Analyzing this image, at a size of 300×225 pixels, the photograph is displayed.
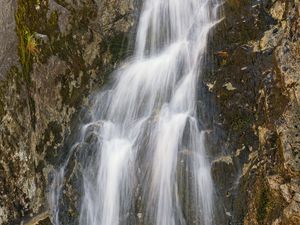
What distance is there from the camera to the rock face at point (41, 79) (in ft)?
33.6

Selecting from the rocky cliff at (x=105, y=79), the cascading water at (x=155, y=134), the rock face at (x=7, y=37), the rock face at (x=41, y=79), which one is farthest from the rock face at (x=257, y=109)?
the rock face at (x=7, y=37)

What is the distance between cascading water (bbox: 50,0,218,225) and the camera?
808cm

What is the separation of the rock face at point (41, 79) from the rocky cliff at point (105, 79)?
2cm

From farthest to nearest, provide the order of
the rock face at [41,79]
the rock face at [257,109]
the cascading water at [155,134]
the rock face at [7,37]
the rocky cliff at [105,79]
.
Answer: the rock face at [7,37] → the rock face at [41,79] → the cascading water at [155,134] → the rocky cliff at [105,79] → the rock face at [257,109]

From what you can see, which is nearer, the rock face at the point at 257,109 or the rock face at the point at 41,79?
the rock face at the point at 257,109

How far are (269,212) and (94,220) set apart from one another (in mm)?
3399

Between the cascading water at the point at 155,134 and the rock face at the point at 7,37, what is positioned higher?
the rock face at the point at 7,37

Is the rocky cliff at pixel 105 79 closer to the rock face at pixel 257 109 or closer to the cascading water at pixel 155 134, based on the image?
the rock face at pixel 257 109

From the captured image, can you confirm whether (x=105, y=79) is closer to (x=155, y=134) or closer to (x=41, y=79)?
(x=41, y=79)

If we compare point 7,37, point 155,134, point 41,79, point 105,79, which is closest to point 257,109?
point 155,134

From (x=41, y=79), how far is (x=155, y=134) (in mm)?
3147

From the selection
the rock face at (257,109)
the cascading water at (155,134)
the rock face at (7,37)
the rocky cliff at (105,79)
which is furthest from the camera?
the rock face at (7,37)

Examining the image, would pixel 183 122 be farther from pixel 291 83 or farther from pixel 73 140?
pixel 73 140

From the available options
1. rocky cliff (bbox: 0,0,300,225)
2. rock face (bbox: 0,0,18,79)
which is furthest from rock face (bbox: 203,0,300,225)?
rock face (bbox: 0,0,18,79)
